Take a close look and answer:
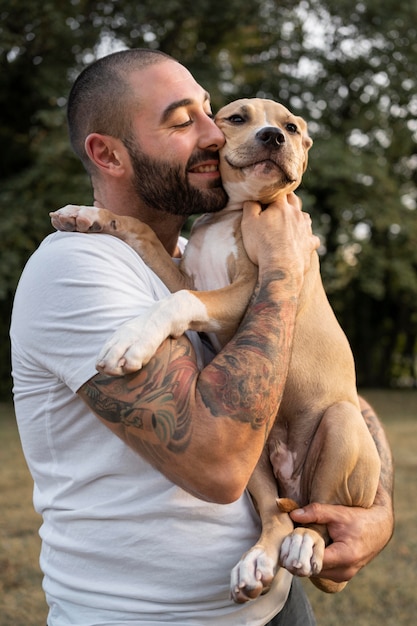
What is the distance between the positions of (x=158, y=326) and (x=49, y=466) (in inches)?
19.4

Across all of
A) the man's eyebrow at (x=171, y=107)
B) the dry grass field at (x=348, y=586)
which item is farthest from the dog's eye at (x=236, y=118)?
the dry grass field at (x=348, y=586)

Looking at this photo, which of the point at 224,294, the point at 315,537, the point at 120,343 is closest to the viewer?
the point at 120,343

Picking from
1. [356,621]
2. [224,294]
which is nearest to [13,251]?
[356,621]

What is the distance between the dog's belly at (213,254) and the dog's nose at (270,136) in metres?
0.27

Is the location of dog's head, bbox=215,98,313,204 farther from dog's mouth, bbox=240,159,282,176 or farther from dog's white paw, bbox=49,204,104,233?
dog's white paw, bbox=49,204,104,233

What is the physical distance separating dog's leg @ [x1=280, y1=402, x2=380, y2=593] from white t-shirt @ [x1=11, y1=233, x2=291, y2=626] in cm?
45

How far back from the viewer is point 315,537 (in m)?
2.29

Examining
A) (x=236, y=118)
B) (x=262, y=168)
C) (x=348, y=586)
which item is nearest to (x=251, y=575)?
(x=262, y=168)

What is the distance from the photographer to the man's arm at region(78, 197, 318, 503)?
191 cm

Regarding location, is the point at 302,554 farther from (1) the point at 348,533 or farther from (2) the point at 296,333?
(2) the point at 296,333

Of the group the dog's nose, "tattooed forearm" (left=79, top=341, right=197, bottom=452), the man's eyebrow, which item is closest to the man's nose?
the man's eyebrow

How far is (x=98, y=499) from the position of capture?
204 cm

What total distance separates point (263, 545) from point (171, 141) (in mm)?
1243

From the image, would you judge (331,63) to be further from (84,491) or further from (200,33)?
(84,491)
